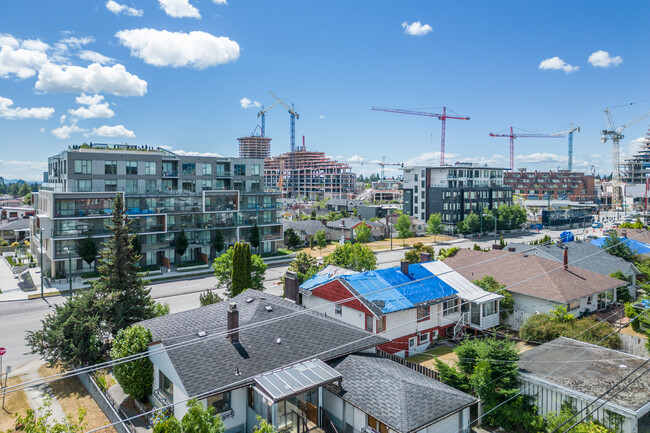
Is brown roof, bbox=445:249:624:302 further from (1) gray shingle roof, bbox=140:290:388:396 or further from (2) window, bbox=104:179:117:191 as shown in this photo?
(2) window, bbox=104:179:117:191

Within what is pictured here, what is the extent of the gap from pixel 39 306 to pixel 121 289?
16850mm

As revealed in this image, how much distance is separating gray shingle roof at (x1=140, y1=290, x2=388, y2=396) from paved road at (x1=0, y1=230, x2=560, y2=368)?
479 inches

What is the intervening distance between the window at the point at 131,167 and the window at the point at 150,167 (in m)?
1.20

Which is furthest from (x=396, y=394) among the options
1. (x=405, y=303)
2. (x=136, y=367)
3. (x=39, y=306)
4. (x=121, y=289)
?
(x=39, y=306)

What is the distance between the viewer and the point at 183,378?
53.3ft

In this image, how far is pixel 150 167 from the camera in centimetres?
5469

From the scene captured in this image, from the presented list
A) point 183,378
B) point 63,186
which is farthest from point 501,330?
point 63,186

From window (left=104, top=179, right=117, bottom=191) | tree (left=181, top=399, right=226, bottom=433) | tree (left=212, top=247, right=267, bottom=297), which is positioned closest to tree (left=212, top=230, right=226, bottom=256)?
window (left=104, top=179, right=117, bottom=191)

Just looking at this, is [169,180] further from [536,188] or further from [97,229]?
[536,188]

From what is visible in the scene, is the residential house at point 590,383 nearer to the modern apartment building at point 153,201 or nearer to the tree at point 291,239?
the modern apartment building at point 153,201

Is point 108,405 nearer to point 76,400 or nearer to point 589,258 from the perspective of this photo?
point 76,400

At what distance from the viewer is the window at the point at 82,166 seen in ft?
161

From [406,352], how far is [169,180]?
139 ft

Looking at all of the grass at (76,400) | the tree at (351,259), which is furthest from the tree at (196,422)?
the tree at (351,259)
